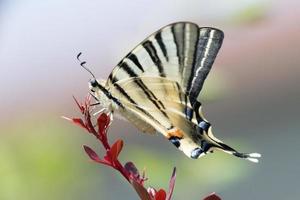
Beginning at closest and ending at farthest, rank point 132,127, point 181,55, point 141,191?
point 141,191, point 181,55, point 132,127

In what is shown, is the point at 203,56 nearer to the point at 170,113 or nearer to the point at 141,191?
the point at 170,113

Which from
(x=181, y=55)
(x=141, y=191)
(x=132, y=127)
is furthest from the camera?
(x=132, y=127)

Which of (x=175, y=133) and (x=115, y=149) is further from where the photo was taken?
(x=175, y=133)

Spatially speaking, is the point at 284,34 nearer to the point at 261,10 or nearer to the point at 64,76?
the point at 261,10

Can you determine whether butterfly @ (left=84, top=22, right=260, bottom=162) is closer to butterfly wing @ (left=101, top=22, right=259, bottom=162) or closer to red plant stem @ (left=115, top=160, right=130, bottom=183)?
butterfly wing @ (left=101, top=22, right=259, bottom=162)

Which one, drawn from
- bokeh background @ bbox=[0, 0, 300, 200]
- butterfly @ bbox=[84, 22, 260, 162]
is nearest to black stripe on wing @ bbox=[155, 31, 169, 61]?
butterfly @ bbox=[84, 22, 260, 162]

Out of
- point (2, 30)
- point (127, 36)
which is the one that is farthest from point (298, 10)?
point (2, 30)

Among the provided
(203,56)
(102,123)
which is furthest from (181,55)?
(102,123)
